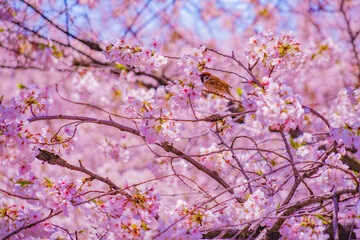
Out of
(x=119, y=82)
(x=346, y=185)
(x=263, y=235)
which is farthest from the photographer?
(x=119, y=82)

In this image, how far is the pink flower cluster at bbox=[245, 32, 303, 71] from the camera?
2715 millimetres

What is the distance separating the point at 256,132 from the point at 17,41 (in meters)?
3.18

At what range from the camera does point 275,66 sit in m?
2.79

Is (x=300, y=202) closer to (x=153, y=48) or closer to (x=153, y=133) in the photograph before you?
(x=153, y=133)

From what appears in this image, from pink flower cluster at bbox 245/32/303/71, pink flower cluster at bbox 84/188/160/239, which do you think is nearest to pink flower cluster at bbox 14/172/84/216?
pink flower cluster at bbox 84/188/160/239

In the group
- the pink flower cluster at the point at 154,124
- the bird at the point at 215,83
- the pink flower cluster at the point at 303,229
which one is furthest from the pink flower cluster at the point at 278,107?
the bird at the point at 215,83

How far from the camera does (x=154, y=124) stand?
2738 mm

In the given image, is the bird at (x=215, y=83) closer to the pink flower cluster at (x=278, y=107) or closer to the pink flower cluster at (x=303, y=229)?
the pink flower cluster at (x=278, y=107)

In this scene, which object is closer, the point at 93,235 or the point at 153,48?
the point at 153,48

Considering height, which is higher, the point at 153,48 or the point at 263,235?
the point at 153,48

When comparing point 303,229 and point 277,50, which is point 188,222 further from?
point 277,50

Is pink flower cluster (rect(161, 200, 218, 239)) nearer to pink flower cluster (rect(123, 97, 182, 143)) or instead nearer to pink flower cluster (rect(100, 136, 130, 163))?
pink flower cluster (rect(123, 97, 182, 143))

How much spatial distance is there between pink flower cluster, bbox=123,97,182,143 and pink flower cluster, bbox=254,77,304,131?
29.3 inches

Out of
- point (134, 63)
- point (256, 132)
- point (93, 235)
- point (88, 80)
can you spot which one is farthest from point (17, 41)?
point (256, 132)
